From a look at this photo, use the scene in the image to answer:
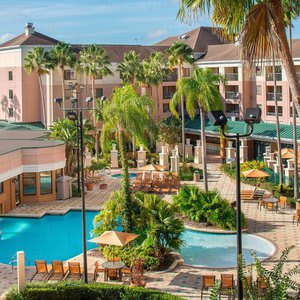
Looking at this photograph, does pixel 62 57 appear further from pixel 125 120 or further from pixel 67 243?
pixel 67 243

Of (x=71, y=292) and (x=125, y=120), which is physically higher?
(x=125, y=120)

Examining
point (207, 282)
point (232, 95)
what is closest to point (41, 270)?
point (207, 282)

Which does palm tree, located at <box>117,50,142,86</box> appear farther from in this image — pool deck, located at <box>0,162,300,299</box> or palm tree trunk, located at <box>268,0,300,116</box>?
palm tree trunk, located at <box>268,0,300,116</box>

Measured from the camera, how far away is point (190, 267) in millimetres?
22703

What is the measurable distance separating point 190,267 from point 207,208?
6870 millimetres

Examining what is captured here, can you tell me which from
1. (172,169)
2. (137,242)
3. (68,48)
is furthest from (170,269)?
(68,48)

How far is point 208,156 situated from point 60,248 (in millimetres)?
29423

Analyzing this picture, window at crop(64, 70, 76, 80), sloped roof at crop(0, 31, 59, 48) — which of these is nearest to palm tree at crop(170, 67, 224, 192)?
window at crop(64, 70, 76, 80)

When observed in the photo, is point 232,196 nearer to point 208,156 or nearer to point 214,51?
point 208,156

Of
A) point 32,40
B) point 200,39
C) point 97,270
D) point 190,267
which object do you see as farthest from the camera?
point 200,39

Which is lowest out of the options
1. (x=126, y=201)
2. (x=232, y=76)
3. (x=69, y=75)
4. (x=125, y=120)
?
(x=126, y=201)

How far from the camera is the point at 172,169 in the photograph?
4497cm

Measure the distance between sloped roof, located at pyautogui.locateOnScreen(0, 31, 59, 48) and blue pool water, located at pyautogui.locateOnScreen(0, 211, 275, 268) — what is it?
31179 mm

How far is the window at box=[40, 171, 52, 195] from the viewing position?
36.6 metres
